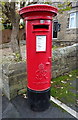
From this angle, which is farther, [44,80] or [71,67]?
[71,67]

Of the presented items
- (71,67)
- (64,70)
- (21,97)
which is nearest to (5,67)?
(21,97)

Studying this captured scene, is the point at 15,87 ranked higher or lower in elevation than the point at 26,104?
higher

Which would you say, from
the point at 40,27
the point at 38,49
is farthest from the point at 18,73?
the point at 40,27

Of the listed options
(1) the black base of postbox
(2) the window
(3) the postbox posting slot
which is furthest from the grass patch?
(2) the window

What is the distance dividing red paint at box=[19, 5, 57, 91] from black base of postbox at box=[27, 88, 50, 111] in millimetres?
83

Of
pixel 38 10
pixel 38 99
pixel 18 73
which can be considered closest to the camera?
pixel 38 10

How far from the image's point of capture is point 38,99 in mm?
2131

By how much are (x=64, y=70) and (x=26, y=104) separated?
184cm

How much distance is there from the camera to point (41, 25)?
6.08 feet

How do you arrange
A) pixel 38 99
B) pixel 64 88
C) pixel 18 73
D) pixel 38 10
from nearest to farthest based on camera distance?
pixel 38 10, pixel 38 99, pixel 18 73, pixel 64 88

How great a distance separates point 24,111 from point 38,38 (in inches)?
57.8

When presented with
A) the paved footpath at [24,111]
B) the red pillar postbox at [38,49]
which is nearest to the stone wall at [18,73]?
the paved footpath at [24,111]

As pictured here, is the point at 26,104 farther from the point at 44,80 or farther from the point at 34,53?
the point at 34,53

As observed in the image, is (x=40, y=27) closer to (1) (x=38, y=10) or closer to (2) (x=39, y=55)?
(1) (x=38, y=10)
